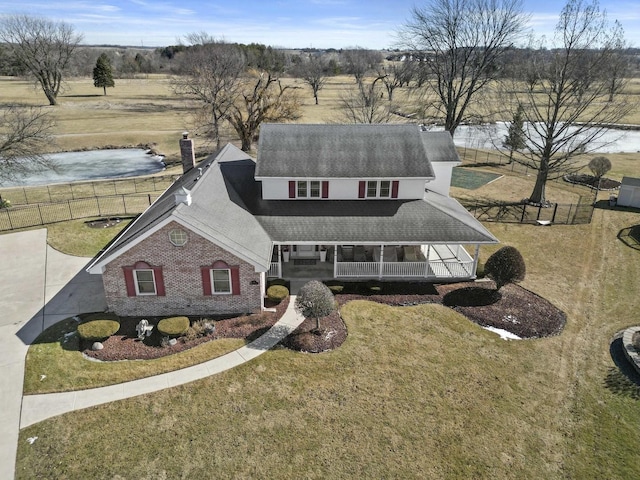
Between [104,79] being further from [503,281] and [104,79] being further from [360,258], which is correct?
[503,281]

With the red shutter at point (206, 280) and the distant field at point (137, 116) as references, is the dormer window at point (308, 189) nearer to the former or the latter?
the red shutter at point (206, 280)

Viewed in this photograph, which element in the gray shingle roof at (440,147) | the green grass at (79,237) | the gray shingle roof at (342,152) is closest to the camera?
the gray shingle roof at (342,152)

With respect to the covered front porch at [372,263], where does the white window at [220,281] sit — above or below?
above

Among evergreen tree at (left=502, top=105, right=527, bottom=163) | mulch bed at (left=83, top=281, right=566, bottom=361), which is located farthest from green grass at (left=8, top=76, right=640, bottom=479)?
evergreen tree at (left=502, top=105, right=527, bottom=163)

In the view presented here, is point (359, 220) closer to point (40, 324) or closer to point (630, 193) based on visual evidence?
point (40, 324)

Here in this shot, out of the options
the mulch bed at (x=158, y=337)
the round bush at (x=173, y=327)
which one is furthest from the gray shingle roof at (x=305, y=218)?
the round bush at (x=173, y=327)

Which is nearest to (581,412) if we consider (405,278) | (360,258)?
(405,278)

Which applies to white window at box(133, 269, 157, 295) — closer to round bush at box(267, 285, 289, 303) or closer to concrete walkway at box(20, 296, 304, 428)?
concrete walkway at box(20, 296, 304, 428)
